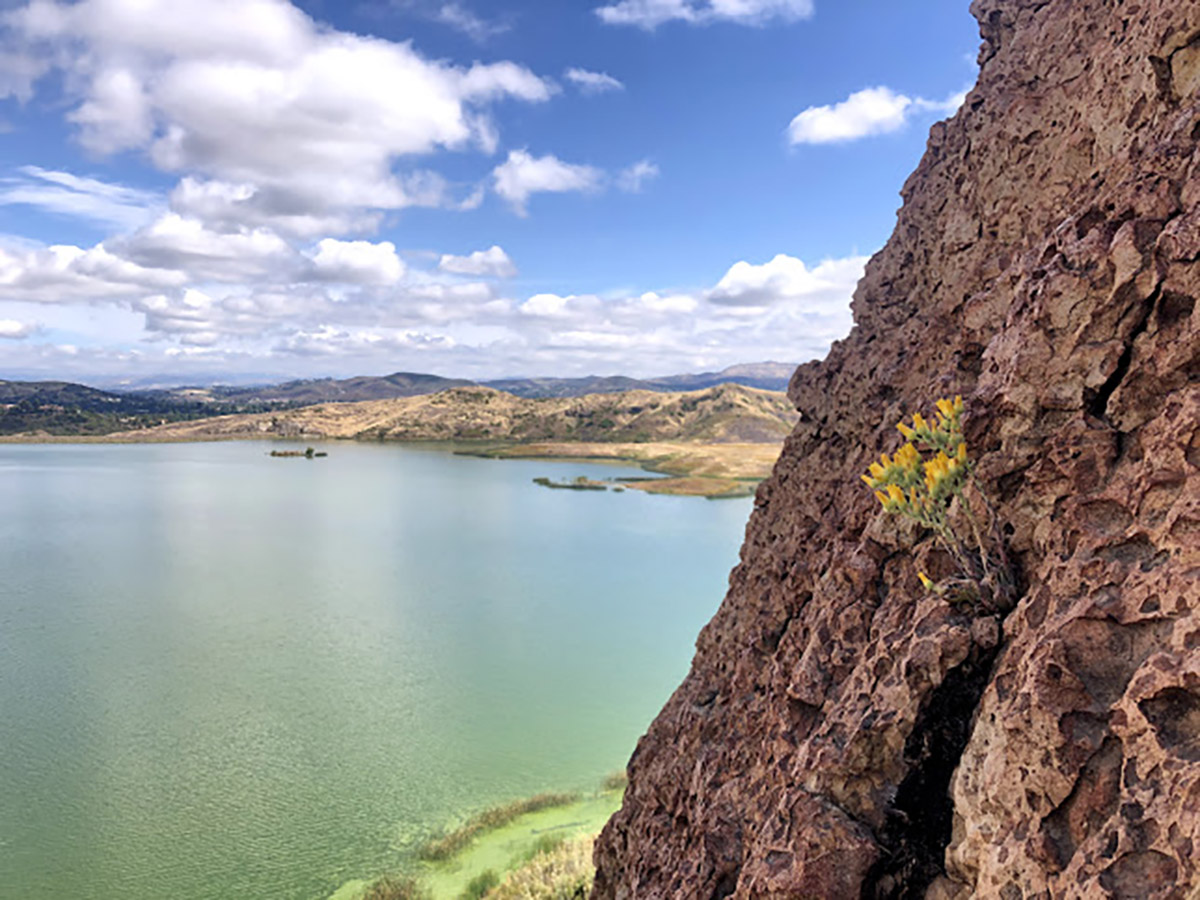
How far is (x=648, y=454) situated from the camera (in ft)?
393

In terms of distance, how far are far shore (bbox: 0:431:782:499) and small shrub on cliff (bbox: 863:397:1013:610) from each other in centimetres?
6176

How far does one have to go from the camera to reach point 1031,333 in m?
4.63

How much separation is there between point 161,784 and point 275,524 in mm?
39652

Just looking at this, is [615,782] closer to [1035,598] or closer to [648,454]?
[1035,598]

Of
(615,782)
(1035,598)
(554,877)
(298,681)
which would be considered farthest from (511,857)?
(1035,598)

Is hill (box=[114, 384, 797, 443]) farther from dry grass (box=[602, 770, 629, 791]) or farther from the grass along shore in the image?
the grass along shore

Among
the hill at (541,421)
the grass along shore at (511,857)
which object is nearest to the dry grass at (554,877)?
the grass along shore at (511,857)

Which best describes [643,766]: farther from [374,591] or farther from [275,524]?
[275,524]

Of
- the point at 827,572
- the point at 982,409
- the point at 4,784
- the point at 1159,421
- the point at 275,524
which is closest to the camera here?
the point at 1159,421

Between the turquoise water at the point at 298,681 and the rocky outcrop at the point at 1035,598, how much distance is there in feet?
37.1

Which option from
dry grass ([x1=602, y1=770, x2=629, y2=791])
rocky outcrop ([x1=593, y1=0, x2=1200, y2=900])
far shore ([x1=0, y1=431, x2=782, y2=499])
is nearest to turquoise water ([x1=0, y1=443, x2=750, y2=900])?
dry grass ([x1=602, y1=770, x2=629, y2=791])

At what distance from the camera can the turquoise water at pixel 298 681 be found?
604 inches

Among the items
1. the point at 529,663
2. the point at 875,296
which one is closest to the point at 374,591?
the point at 529,663

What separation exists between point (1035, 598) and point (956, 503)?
1.00 m
